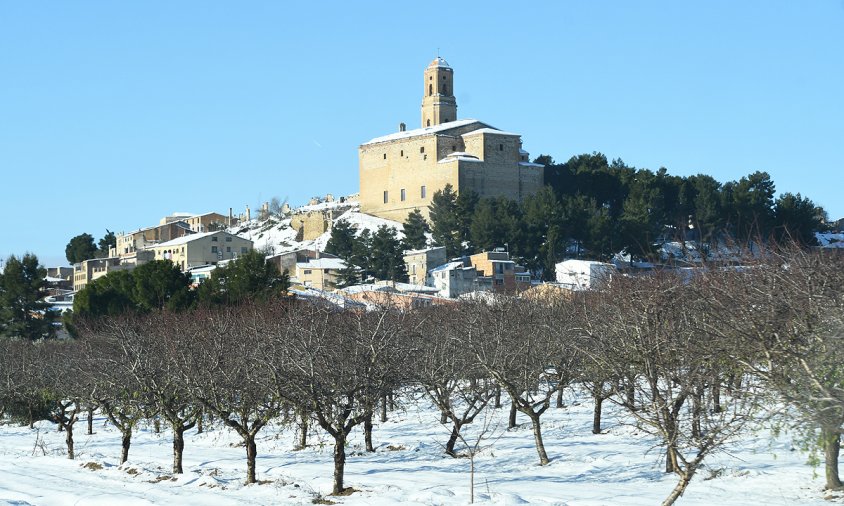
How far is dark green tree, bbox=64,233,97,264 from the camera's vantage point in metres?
109

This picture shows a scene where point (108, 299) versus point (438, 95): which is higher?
point (438, 95)

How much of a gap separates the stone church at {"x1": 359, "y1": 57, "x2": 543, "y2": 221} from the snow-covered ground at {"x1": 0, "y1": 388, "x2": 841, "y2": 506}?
57.5 meters

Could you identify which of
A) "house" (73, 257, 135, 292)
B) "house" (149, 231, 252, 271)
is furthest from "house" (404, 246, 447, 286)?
"house" (73, 257, 135, 292)

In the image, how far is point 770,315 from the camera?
14.9 m

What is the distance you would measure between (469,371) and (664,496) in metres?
9.42

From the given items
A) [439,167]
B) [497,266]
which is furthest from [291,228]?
[497,266]

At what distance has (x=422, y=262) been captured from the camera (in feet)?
249

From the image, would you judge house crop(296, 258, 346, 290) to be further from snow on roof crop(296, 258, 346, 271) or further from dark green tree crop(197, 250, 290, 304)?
dark green tree crop(197, 250, 290, 304)

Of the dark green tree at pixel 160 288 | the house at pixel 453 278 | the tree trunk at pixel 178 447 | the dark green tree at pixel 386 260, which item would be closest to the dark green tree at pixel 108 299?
the dark green tree at pixel 160 288

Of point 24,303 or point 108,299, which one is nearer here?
point 108,299

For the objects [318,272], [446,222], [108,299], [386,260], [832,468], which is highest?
[446,222]

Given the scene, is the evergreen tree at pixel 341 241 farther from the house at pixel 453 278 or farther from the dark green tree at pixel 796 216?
the dark green tree at pixel 796 216

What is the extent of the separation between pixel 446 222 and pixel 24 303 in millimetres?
34113

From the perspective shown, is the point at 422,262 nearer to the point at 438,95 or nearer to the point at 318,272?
the point at 318,272
